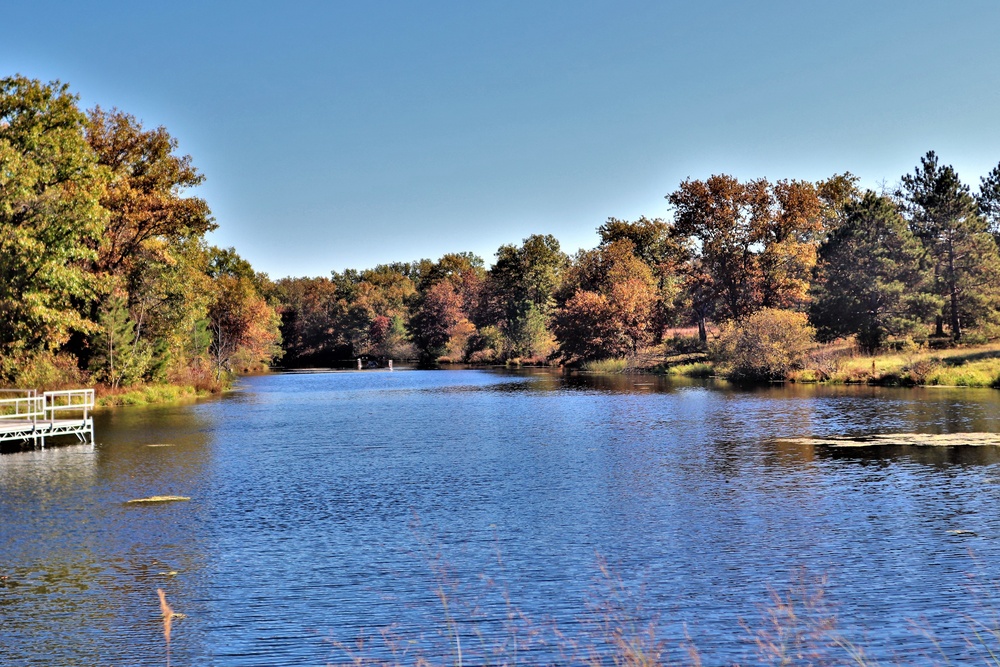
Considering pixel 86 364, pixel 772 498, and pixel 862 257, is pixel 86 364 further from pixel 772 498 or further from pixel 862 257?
pixel 862 257

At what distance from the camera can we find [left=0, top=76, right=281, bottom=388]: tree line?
148ft

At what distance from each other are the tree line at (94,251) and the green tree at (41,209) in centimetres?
7

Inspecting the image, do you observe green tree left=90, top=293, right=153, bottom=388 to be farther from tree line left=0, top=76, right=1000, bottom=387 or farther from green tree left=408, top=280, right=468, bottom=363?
green tree left=408, top=280, right=468, bottom=363

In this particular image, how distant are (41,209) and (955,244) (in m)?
67.7

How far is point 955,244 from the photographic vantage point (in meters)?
75.8

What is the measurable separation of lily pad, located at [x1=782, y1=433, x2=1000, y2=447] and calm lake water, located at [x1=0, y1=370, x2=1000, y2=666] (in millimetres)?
1234

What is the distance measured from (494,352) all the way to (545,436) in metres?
97.4

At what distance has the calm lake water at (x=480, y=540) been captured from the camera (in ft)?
44.3

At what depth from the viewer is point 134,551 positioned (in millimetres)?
18531

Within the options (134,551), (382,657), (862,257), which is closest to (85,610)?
(134,551)

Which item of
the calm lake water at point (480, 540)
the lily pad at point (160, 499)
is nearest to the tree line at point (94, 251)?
the calm lake water at point (480, 540)

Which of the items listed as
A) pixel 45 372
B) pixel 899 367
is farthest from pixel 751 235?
pixel 45 372

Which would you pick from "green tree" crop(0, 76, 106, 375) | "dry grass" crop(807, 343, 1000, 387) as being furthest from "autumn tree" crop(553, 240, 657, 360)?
"green tree" crop(0, 76, 106, 375)

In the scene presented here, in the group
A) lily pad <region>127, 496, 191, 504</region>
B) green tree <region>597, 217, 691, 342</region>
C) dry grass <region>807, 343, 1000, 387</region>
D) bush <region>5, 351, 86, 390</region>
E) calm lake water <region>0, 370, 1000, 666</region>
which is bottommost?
calm lake water <region>0, 370, 1000, 666</region>
